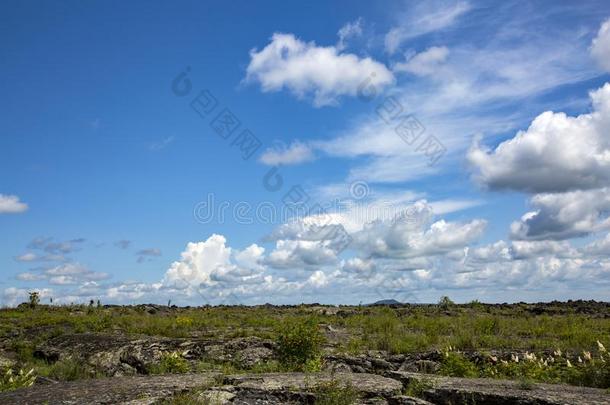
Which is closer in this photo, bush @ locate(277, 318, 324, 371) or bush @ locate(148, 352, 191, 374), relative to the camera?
bush @ locate(148, 352, 191, 374)

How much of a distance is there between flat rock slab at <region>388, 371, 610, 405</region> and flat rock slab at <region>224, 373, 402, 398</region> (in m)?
0.63

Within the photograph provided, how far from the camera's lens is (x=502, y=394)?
8.99m

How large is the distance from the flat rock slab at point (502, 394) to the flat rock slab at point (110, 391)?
14.1 feet

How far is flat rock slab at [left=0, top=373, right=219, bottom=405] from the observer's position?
27.7ft

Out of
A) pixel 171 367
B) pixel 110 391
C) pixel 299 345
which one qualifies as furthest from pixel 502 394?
pixel 171 367

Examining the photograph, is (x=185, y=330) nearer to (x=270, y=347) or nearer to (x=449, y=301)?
(x=270, y=347)

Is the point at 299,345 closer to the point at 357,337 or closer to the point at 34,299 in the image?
the point at 357,337

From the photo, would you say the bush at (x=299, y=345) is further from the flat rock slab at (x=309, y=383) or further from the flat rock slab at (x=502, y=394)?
the flat rock slab at (x=502, y=394)

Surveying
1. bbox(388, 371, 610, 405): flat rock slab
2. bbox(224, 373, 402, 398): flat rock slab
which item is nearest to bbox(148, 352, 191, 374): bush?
bbox(224, 373, 402, 398): flat rock slab

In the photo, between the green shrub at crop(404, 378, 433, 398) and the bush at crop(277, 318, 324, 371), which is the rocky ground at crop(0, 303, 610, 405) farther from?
the bush at crop(277, 318, 324, 371)

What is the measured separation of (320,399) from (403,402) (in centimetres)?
148

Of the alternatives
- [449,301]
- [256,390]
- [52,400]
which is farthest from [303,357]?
[449,301]

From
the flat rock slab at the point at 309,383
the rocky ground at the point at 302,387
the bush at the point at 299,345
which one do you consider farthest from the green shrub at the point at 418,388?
the bush at the point at 299,345

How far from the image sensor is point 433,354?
53.9 ft
